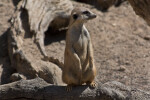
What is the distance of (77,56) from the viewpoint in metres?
4.29

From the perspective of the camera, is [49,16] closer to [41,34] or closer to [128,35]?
[41,34]

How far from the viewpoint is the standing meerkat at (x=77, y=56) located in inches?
168

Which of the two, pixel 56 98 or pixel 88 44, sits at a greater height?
pixel 88 44

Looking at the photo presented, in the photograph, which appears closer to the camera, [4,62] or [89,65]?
[89,65]

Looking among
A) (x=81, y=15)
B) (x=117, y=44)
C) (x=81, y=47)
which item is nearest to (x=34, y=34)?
(x=117, y=44)

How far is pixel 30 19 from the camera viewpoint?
689cm

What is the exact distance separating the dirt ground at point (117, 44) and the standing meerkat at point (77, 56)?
177 centimetres

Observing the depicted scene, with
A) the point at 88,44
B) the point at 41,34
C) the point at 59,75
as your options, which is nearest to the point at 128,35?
the point at 41,34

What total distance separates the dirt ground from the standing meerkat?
1770 millimetres

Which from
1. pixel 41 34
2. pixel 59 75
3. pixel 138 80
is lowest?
pixel 138 80

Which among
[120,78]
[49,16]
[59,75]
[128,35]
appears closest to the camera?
[59,75]

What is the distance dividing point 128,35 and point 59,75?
259 centimetres

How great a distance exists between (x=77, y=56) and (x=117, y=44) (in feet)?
11.0

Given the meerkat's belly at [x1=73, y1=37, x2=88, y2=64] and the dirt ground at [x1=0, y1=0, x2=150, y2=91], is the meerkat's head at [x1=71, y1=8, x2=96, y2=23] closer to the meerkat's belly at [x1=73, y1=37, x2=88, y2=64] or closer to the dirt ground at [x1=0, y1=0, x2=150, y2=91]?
the meerkat's belly at [x1=73, y1=37, x2=88, y2=64]
